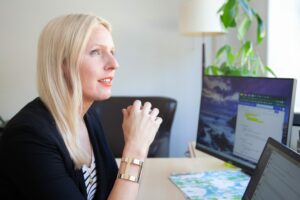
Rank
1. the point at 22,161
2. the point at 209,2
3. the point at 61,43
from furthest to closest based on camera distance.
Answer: the point at 209,2 → the point at 61,43 → the point at 22,161

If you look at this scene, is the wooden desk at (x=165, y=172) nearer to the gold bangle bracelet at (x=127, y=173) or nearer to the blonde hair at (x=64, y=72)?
the gold bangle bracelet at (x=127, y=173)

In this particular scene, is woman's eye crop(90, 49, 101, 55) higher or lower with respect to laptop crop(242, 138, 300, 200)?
higher

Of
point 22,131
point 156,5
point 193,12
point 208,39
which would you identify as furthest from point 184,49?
point 22,131

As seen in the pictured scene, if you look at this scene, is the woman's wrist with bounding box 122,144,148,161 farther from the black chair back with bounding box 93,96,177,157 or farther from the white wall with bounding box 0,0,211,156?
the white wall with bounding box 0,0,211,156

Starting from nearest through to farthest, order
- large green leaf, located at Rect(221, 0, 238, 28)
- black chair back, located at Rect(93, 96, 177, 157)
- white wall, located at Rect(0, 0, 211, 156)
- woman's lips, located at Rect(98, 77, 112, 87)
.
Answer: woman's lips, located at Rect(98, 77, 112, 87) < large green leaf, located at Rect(221, 0, 238, 28) < black chair back, located at Rect(93, 96, 177, 157) < white wall, located at Rect(0, 0, 211, 156)

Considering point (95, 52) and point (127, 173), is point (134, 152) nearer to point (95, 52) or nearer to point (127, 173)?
point (127, 173)

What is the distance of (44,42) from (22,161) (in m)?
0.38

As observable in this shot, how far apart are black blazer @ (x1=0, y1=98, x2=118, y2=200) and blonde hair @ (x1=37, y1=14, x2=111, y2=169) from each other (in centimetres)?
4

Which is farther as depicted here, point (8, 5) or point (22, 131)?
point (8, 5)

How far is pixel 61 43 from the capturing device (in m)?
1.07

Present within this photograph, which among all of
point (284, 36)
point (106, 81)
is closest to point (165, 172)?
point (106, 81)

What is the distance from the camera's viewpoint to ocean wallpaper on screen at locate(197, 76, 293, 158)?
1.16 meters

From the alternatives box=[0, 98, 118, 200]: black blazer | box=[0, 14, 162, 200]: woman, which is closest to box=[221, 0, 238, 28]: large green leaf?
box=[0, 14, 162, 200]: woman

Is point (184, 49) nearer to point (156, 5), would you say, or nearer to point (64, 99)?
point (156, 5)
